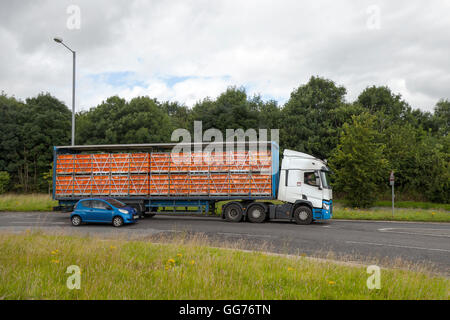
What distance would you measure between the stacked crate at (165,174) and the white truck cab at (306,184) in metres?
0.87

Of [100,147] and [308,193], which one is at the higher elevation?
[100,147]

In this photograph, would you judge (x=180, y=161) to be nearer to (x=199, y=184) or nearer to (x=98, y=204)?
(x=199, y=184)

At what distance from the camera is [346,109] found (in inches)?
1533

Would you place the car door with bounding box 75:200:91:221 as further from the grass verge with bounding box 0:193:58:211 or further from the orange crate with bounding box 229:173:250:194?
the grass verge with bounding box 0:193:58:211

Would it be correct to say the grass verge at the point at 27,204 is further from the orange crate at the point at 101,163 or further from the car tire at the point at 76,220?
the car tire at the point at 76,220

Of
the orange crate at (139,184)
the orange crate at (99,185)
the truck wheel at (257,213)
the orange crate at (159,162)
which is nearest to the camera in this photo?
the truck wheel at (257,213)

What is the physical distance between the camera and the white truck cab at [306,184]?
54.0ft

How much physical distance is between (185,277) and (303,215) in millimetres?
12154

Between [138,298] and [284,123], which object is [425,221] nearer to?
[138,298]

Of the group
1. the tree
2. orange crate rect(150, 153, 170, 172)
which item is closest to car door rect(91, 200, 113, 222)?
orange crate rect(150, 153, 170, 172)

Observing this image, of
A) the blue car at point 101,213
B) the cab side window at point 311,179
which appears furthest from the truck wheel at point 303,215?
the blue car at point 101,213

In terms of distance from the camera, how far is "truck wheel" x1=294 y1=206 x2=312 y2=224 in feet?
53.7
